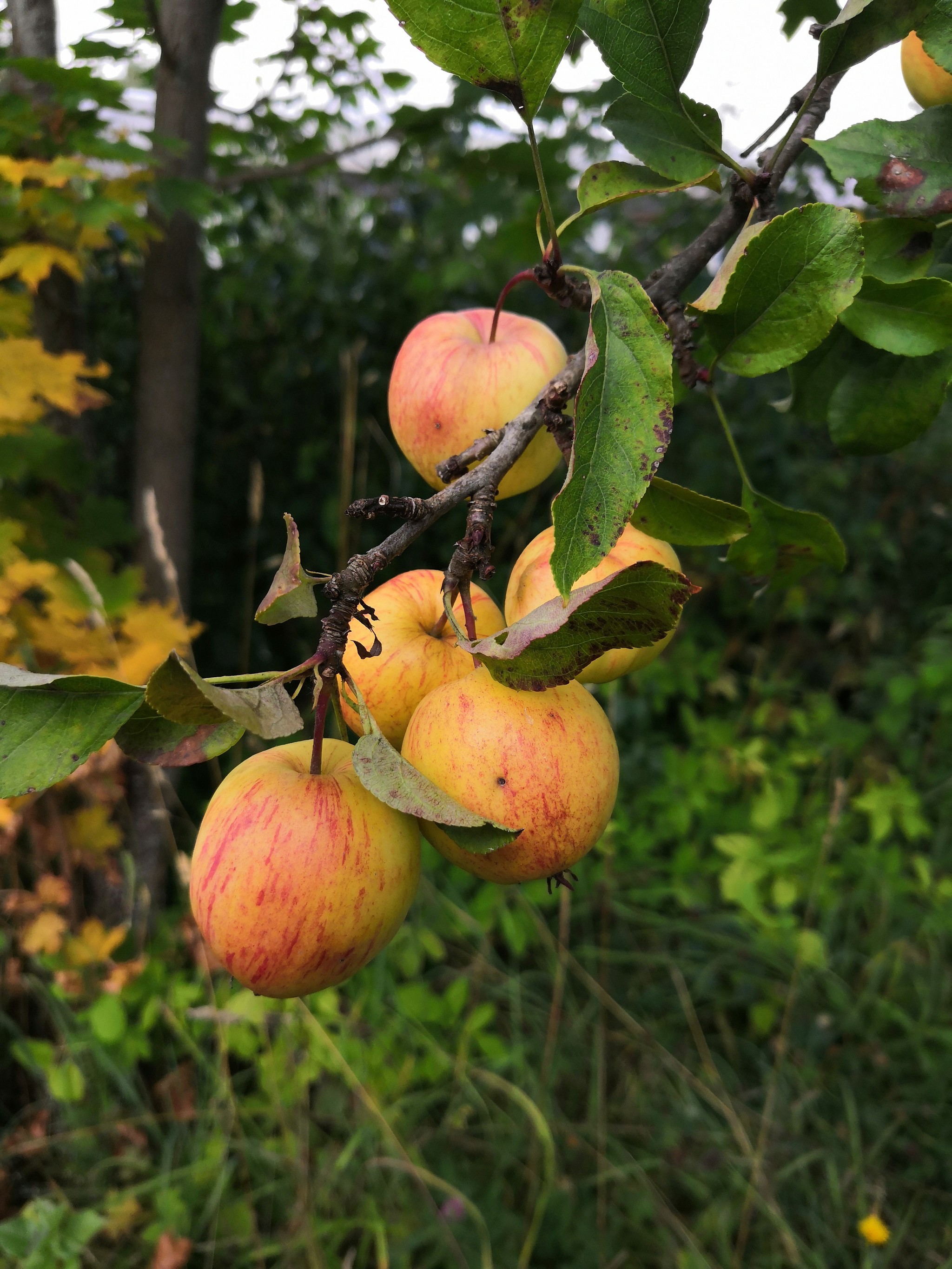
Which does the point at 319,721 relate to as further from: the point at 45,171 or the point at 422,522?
the point at 45,171

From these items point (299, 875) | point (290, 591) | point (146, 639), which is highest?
point (290, 591)

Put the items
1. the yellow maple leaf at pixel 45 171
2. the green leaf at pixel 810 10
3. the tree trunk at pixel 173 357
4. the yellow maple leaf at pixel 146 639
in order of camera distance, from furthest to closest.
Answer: the tree trunk at pixel 173 357 → the yellow maple leaf at pixel 146 639 → the yellow maple leaf at pixel 45 171 → the green leaf at pixel 810 10

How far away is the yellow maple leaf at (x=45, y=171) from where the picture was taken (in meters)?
1.14

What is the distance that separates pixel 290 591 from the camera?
14.1 inches

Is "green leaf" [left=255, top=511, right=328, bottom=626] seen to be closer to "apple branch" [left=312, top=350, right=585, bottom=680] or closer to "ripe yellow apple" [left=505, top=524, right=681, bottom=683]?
"apple branch" [left=312, top=350, right=585, bottom=680]

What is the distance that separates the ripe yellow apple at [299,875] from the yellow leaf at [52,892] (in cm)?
121

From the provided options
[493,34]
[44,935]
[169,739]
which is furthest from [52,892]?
[493,34]

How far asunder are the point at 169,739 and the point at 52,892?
4.12ft

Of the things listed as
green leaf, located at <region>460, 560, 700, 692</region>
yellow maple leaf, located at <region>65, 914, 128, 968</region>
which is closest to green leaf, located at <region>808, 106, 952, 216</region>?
green leaf, located at <region>460, 560, 700, 692</region>

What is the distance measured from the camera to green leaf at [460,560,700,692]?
12.6 inches

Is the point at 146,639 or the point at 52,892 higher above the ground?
the point at 146,639

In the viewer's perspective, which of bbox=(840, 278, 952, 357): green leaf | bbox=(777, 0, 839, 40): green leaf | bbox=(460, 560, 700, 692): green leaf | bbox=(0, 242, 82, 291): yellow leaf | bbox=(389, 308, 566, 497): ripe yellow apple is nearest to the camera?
bbox=(460, 560, 700, 692): green leaf

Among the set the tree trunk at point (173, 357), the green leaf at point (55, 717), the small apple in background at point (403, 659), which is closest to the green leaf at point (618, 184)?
the small apple in background at point (403, 659)

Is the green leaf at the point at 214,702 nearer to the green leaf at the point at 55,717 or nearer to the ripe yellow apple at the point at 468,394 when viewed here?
the green leaf at the point at 55,717
